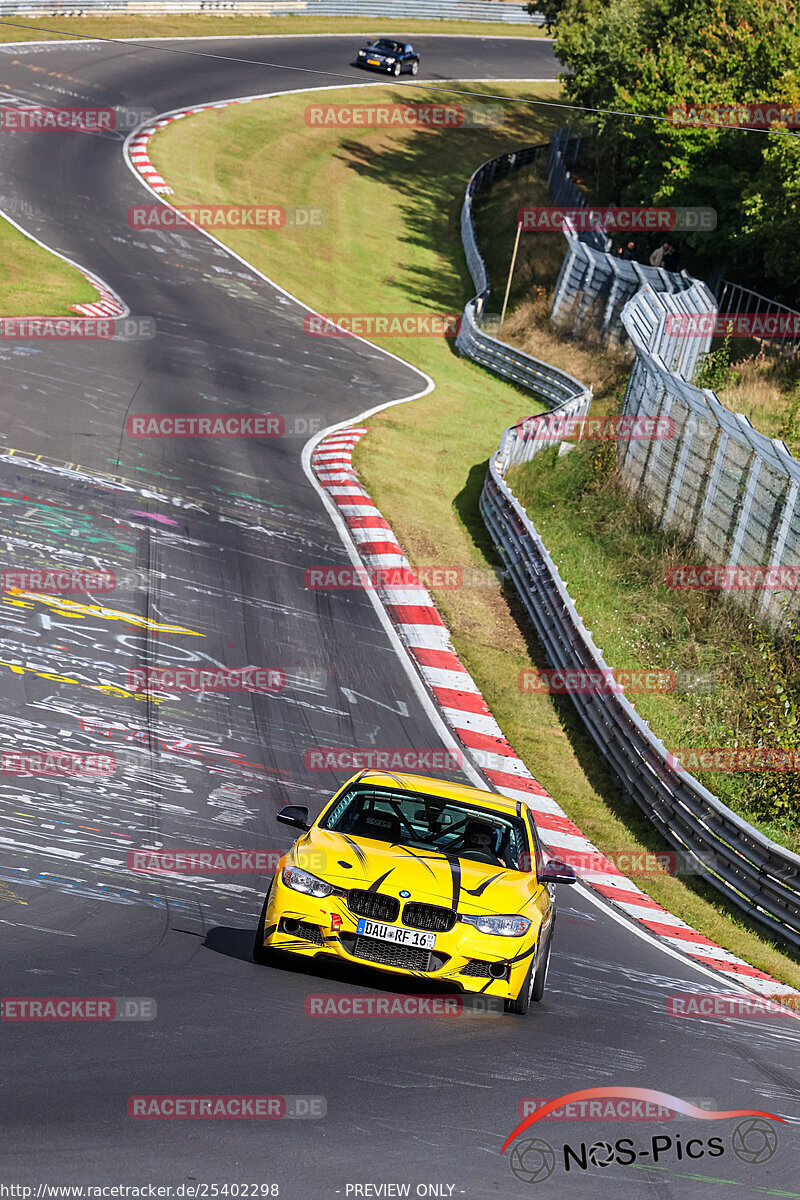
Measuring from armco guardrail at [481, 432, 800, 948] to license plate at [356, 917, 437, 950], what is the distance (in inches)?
232

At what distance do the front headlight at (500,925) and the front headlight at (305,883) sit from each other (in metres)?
0.87

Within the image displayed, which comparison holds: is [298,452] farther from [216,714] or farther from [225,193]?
[225,193]

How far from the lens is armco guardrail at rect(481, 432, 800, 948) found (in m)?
13.2

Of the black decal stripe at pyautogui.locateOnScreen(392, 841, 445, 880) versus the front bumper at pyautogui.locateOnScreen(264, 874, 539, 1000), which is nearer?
the front bumper at pyautogui.locateOnScreen(264, 874, 539, 1000)

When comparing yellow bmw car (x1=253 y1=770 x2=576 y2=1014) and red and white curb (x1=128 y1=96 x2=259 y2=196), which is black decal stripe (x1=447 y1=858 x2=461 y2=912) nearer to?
yellow bmw car (x1=253 y1=770 x2=576 y2=1014)

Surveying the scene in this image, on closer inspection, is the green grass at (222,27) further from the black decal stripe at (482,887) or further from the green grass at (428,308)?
the black decal stripe at (482,887)

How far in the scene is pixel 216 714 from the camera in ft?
46.9

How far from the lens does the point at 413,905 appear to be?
324 inches

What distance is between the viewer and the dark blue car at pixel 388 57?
203ft

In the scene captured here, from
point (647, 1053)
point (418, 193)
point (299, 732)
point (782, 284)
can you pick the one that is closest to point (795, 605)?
point (299, 732)

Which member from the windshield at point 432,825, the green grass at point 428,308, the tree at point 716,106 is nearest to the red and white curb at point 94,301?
the green grass at point 428,308

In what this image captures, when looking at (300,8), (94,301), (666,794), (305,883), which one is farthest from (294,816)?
(300,8)

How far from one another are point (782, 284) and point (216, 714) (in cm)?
2823

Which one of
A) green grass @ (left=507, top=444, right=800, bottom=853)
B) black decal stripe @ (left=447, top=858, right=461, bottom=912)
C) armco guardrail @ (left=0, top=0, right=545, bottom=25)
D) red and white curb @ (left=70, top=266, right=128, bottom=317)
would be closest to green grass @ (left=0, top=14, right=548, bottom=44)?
armco guardrail @ (left=0, top=0, right=545, bottom=25)
